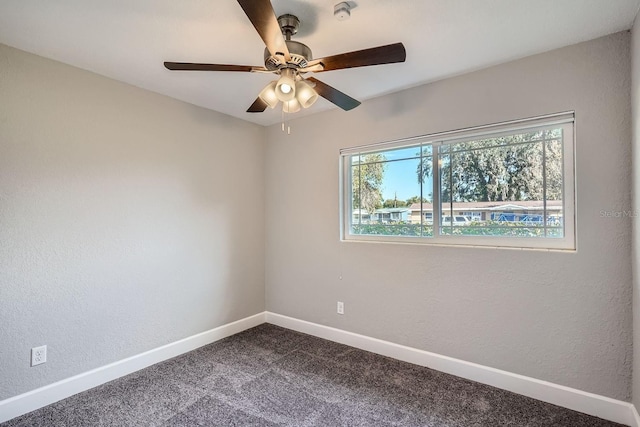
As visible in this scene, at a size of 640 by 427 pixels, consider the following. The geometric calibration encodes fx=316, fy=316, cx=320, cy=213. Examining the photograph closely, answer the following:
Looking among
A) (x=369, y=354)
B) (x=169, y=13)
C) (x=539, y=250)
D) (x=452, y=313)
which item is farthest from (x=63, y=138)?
(x=539, y=250)

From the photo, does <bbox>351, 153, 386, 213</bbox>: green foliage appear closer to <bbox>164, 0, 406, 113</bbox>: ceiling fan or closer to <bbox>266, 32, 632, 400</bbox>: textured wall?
<bbox>266, 32, 632, 400</bbox>: textured wall

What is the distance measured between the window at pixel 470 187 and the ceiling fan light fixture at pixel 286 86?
1.35m

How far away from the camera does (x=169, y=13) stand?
1.65m

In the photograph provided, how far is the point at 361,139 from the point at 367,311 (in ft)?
5.11

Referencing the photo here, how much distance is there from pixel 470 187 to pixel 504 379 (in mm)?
1364

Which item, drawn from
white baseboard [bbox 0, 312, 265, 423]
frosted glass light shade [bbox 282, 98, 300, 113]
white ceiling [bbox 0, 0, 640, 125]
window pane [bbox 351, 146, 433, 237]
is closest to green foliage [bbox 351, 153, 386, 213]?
window pane [bbox 351, 146, 433, 237]

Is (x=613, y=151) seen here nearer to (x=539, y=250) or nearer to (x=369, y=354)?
(x=539, y=250)

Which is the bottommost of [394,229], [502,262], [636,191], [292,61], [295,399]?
[295,399]

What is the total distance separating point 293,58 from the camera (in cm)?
155

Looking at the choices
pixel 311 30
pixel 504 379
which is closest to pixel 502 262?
pixel 504 379

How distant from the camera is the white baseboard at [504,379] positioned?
183 cm

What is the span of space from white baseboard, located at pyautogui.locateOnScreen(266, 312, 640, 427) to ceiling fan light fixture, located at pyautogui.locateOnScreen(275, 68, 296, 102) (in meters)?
2.17

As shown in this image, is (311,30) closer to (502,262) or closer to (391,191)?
(391,191)

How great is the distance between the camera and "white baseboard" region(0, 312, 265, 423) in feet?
6.35
